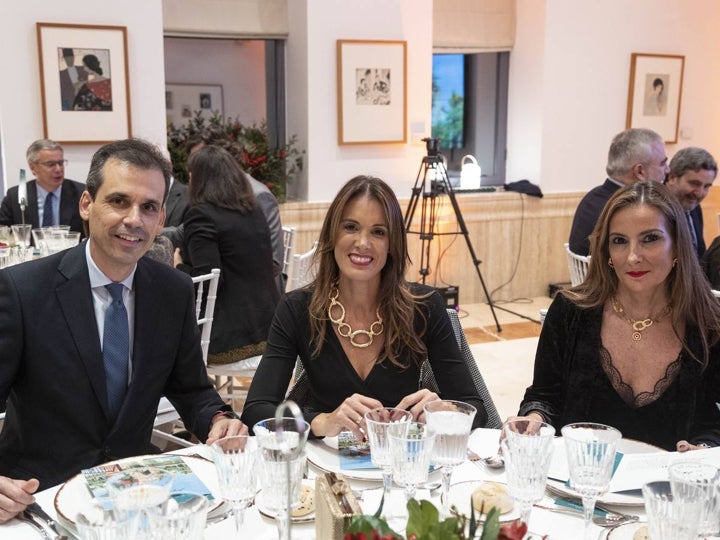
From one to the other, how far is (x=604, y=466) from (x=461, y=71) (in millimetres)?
6278

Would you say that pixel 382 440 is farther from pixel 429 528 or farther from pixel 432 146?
pixel 432 146

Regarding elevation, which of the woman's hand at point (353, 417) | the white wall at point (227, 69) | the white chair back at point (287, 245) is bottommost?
the white chair back at point (287, 245)

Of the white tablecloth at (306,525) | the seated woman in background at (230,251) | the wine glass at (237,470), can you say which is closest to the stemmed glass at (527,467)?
the white tablecloth at (306,525)

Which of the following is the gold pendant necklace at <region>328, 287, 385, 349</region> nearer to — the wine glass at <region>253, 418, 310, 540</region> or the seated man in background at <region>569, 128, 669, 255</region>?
the wine glass at <region>253, 418, 310, 540</region>

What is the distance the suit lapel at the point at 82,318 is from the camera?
191 cm

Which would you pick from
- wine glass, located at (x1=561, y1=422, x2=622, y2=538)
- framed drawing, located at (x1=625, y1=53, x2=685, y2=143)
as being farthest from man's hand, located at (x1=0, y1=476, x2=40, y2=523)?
framed drawing, located at (x1=625, y1=53, x2=685, y2=143)

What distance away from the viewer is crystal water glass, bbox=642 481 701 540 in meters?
1.12

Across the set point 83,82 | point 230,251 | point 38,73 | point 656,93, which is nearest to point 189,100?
point 83,82

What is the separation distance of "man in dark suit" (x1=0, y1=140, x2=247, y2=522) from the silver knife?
0.44 metres

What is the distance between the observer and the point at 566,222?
7.09 meters

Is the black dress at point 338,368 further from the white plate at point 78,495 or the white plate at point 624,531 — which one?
the white plate at point 624,531

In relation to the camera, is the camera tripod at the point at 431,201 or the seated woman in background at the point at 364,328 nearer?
the seated woman in background at the point at 364,328

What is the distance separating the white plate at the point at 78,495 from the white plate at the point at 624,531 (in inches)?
28.0

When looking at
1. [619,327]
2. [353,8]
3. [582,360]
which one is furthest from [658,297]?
[353,8]
